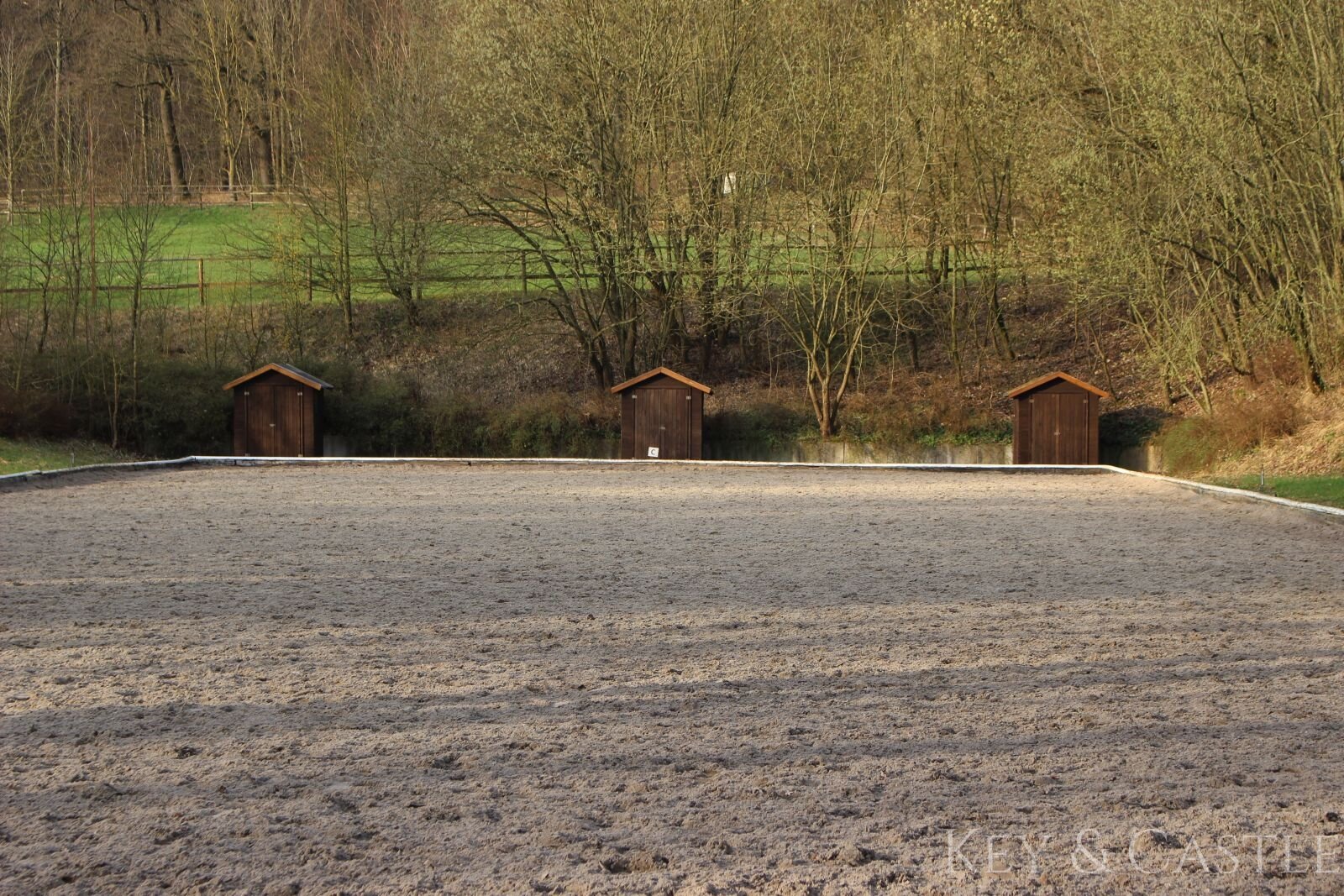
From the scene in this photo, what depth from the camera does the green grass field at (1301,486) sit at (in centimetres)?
1533

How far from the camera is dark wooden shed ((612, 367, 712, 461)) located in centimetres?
2589

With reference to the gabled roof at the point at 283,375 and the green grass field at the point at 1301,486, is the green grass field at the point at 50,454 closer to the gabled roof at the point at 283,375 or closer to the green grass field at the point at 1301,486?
the gabled roof at the point at 283,375

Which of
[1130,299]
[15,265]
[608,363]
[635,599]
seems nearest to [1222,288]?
[1130,299]

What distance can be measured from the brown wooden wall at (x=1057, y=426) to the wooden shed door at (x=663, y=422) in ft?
21.8

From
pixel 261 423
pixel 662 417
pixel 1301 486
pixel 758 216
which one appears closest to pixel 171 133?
pixel 261 423

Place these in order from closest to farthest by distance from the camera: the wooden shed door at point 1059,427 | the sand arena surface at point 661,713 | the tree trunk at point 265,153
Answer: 1. the sand arena surface at point 661,713
2. the wooden shed door at point 1059,427
3. the tree trunk at point 265,153

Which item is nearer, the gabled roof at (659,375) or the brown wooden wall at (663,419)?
the gabled roof at (659,375)

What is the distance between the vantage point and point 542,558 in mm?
10664

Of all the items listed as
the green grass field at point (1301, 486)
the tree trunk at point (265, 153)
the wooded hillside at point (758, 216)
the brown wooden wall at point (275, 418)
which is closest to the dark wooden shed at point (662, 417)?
the wooded hillside at point (758, 216)

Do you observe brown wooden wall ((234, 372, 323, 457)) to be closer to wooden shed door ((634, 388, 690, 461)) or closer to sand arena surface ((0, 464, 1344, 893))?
wooden shed door ((634, 388, 690, 461))

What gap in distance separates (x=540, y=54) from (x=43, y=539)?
1932cm

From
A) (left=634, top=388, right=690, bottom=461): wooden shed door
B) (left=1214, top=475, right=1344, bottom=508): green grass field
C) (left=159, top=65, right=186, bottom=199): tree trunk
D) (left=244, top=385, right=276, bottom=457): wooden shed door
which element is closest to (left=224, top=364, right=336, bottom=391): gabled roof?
(left=244, top=385, right=276, bottom=457): wooden shed door

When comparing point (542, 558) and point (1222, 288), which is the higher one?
point (1222, 288)

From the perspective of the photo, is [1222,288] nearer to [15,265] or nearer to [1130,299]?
[1130,299]
